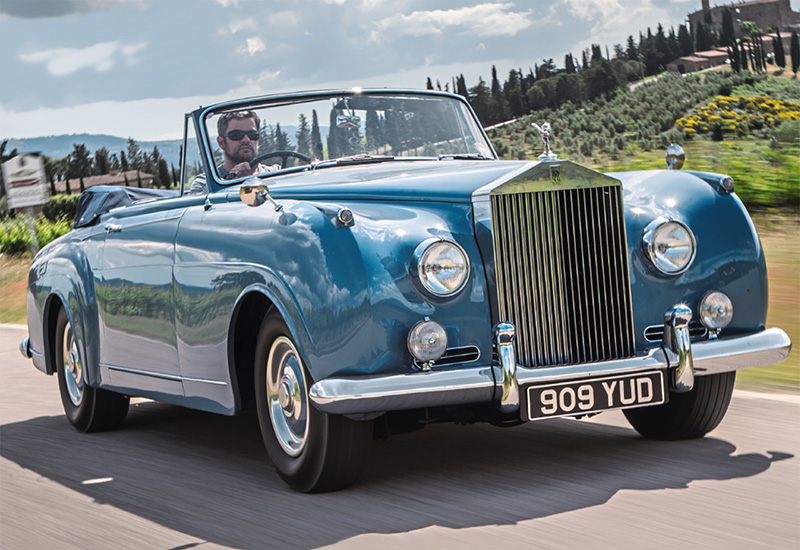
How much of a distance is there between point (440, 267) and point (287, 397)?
3.06 feet

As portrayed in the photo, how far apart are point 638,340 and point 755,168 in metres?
9.28

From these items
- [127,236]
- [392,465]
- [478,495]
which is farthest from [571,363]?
[127,236]

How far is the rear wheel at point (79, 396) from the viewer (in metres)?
6.90

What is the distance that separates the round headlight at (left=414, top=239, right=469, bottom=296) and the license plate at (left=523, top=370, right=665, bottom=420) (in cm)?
51

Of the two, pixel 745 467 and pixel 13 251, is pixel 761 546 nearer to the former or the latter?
pixel 745 467

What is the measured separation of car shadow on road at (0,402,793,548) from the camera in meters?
4.13

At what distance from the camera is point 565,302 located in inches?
180

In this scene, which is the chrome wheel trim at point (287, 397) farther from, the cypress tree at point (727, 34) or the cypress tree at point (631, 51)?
the cypress tree at point (631, 51)

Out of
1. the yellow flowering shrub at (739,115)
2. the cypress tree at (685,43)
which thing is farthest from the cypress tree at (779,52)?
the yellow flowering shrub at (739,115)

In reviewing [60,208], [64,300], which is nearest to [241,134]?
[64,300]

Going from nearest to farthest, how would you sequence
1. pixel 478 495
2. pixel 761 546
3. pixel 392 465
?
pixel 761 546, pixel 478 495, pixel 392 465

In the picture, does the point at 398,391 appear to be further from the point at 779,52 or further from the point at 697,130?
the point at 779,52

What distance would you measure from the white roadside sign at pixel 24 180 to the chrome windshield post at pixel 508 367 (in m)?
14.0

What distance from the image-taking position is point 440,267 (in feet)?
14.1
